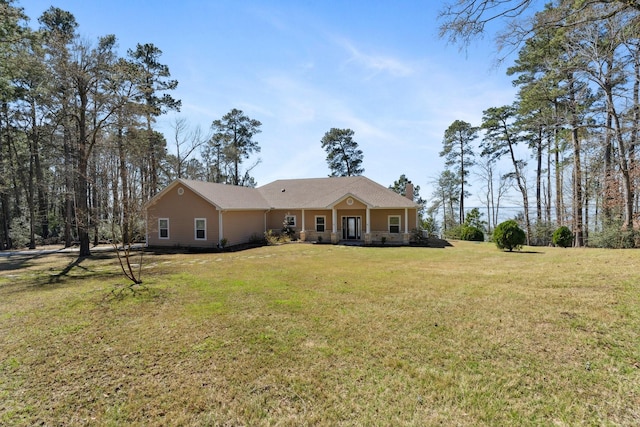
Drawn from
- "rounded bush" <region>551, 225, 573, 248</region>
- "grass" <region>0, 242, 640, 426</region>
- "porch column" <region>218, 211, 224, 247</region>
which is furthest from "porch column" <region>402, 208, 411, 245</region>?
"porch column" <region>218, 211, 224, 247</region>

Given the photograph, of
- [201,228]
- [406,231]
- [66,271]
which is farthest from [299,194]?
[66,271]

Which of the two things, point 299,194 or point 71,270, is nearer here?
point 71,270

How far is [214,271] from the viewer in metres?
10.7

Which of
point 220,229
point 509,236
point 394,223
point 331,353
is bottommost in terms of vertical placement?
point 331,353

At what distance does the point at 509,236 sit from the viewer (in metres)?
15.0

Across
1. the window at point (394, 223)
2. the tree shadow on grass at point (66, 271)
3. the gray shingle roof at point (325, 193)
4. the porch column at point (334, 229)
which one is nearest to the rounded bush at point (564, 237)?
the gray shingle roof at point (325, 193)

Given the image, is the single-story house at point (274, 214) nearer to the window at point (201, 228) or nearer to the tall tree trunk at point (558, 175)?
the window at point (201, 228)

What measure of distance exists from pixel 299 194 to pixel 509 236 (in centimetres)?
1491

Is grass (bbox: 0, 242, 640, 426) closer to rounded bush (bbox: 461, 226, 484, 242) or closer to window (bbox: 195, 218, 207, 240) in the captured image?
window (bbox: 195, 218, 207, 240)

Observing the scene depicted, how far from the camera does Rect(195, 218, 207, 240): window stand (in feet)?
60.7

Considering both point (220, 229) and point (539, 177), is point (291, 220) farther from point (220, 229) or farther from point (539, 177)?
point (539, 177)

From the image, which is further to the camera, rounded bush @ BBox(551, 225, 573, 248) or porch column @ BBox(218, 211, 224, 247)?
porch column @ BBox(218, 211, 224, 247)

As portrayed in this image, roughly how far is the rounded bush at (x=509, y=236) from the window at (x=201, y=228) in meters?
16.9

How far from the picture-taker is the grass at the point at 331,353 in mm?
3170
